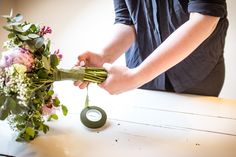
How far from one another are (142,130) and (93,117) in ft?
0.49

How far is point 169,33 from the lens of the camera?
1.02m

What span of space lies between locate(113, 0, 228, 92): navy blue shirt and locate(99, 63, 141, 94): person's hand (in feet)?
0.70

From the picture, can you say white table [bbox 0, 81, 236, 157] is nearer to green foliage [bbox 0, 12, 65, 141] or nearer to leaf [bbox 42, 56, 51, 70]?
green foliage [bbox 0, 12, 65, 141]

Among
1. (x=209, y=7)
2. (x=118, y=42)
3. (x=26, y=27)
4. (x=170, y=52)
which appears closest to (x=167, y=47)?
(x=170, y=52)

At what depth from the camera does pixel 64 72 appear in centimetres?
85

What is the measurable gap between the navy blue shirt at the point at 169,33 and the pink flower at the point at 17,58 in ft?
1.49

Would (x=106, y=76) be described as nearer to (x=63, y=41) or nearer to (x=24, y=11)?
(x=63, y=41)

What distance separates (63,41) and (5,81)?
1253 millimetres

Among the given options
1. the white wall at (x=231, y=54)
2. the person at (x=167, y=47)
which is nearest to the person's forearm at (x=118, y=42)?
the person at (x=167, y=47)

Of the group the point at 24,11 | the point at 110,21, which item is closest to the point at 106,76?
the point at 110,21

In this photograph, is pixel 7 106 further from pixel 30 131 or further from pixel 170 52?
pixel 170 52

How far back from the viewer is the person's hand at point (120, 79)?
35.2 inches

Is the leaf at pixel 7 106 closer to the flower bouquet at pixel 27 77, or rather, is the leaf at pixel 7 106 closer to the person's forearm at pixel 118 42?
the flower bouquet at pixel 27 77

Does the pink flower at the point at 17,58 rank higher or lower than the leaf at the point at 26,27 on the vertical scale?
lower
